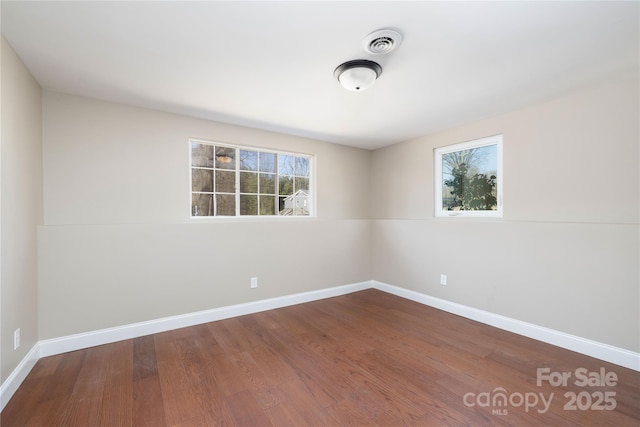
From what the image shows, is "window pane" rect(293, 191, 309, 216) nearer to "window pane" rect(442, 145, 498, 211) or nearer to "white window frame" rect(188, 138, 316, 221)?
"white window frame" rect(188, 138, 316, 221)

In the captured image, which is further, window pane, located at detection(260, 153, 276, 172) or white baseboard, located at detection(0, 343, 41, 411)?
window pane, located at detection(260, 153, 276, 172)

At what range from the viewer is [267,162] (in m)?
3.79

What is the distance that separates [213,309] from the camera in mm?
3164

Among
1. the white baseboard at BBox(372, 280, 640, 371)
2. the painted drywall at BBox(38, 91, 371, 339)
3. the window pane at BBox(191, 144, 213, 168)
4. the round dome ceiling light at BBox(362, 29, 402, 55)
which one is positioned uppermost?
the round dome ceiling light at BBox(362, 29, 402, 55)

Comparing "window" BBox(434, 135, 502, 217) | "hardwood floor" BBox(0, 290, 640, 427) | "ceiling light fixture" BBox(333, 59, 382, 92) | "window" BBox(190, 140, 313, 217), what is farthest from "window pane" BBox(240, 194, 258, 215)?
"window" BBox(434, 135, 502, 217)

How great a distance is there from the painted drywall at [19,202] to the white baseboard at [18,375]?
0.04 m

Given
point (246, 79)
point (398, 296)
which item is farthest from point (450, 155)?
point (246, 79)

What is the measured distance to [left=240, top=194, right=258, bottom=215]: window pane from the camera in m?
3.58

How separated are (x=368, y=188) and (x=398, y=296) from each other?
1.84 meters

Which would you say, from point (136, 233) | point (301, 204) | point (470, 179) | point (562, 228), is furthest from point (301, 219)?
point (562, 228)

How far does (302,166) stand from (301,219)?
0.80 m

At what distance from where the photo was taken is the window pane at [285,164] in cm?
391

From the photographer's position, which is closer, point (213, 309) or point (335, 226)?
point (213, 309)

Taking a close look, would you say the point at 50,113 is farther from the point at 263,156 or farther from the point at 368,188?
the point at 368,188
